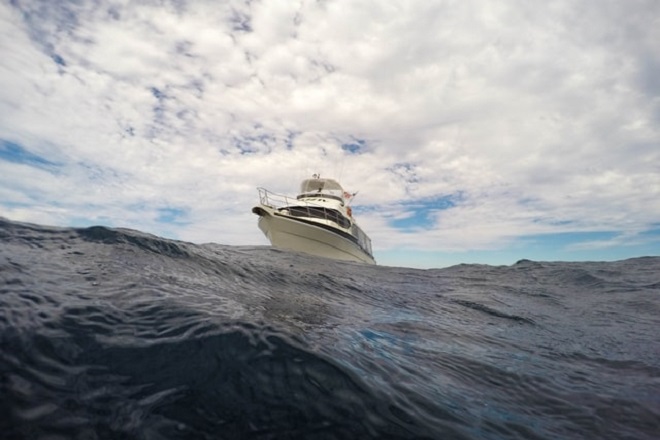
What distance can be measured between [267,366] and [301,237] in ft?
66.3

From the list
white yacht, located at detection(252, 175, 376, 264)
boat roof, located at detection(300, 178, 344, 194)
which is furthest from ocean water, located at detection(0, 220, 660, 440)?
boat roof, located at detection(300, 178, 344, 194)

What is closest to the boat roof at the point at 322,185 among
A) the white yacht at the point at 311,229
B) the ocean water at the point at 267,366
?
the white yacht at the point at 311,229

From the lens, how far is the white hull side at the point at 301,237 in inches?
875

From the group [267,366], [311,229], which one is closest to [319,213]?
[311,229]

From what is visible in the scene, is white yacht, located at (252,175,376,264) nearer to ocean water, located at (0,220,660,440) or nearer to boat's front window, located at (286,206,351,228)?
boat's front window, located at (286,206,351,228)

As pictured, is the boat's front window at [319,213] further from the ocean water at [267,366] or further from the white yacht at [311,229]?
the ocean water at [267,366]

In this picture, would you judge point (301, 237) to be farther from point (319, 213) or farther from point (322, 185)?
point (322, 185)

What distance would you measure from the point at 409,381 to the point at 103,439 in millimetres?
2244

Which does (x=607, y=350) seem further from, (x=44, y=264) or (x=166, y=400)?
(x=44, y=264)

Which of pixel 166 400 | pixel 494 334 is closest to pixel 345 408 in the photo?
pixel 166 400

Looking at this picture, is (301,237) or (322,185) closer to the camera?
(301,237)

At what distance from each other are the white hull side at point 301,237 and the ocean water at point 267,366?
1615 centimetres

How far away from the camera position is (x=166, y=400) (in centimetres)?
204

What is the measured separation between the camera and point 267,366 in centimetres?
254
